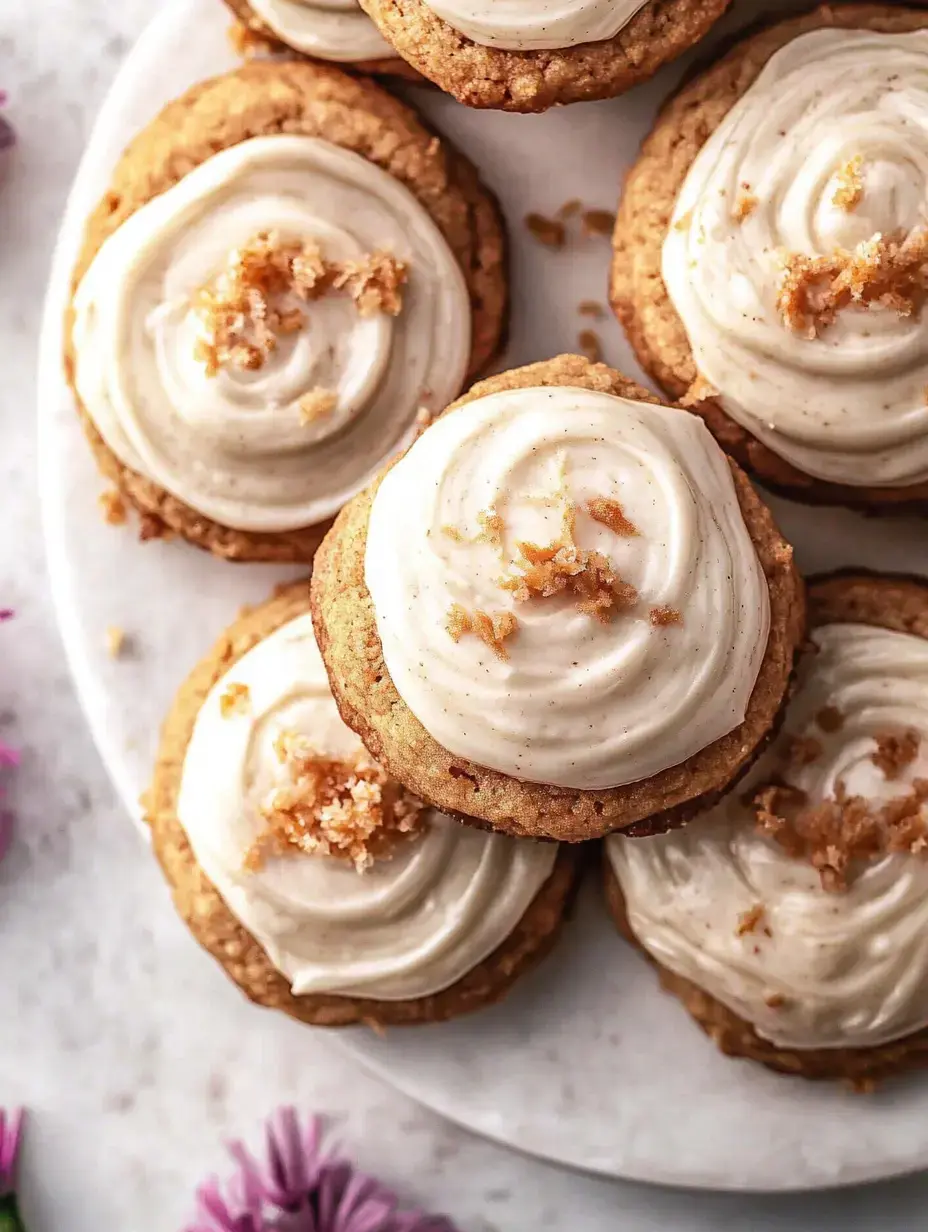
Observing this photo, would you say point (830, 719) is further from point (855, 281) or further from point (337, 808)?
point (337, 808)

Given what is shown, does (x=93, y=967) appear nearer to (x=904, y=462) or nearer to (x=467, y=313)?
(x=467, y=313)

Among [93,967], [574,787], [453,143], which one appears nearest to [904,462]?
[574,787]

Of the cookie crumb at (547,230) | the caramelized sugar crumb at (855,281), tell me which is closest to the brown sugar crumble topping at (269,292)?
the cookie crumb at (547,230)

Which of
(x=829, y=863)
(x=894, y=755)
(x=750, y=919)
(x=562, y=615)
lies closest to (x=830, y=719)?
(x=894, y=755)

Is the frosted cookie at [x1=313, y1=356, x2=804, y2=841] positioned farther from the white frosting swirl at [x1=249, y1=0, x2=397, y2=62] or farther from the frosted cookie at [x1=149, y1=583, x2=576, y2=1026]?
the white frosting swirl at [x1=249, y1=0, x2=397, y2=62]

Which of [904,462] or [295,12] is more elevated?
[295,12]

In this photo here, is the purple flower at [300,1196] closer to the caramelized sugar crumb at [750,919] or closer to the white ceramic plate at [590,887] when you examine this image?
the white ceramic plate at [590,887]
